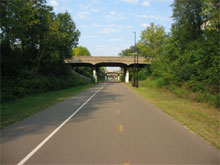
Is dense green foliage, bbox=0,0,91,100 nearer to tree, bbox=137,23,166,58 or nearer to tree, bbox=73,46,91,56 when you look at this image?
tree, bbox=137,23,166,58

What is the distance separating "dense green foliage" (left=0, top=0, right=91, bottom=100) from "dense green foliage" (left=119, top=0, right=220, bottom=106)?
1684 cm

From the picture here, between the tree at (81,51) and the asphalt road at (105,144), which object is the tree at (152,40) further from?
the tree at (81,51)

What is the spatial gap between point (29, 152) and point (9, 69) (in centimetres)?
1968

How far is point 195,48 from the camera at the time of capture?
19688mm

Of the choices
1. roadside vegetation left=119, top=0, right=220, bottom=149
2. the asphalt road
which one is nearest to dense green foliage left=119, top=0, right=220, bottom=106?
roadside vegetation left=119, top=0, right=220, bottom=149

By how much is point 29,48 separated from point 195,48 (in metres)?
26.3

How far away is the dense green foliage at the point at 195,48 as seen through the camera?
14.6 m

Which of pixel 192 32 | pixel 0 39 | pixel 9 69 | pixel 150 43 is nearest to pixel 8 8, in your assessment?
pixel 0 39

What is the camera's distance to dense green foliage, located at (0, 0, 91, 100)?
20.6 m

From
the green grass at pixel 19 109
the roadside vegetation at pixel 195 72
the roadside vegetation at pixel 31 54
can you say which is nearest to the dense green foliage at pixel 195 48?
the roadside vegetation at pixel 195 72

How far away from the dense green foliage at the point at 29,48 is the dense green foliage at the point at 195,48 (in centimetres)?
1684

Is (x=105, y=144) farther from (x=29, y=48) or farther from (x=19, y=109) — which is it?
(x=29, y=48)

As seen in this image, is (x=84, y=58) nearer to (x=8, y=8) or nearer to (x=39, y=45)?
(x=39, y=45)

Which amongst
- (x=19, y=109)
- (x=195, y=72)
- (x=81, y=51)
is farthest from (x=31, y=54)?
(x=81, y=51)
